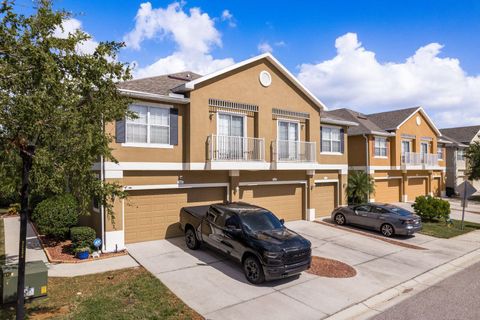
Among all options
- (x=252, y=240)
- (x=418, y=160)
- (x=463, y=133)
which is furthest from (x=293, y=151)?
(x=463, y=133)

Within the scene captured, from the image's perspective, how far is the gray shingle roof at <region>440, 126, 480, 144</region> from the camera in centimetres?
3966

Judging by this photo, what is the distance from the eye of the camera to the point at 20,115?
530 centimetres

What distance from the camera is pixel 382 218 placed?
50.2ft

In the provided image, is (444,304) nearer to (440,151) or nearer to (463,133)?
(440,151)

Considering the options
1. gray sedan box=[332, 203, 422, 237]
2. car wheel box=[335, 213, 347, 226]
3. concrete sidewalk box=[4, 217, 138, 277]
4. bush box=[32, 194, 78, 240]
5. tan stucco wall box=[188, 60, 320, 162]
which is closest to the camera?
concrete sidewalk box=[4, 217, 138, 277]

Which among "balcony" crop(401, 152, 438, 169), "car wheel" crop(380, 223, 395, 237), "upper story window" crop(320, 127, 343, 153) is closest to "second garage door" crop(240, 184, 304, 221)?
"upper story window" crop(320, 127, 343, 153)

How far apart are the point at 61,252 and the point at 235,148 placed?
7.99 m

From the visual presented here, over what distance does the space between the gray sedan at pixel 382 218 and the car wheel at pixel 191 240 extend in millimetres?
9054

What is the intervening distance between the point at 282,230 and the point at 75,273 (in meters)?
6.50

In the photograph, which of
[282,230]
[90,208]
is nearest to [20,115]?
[282,230]

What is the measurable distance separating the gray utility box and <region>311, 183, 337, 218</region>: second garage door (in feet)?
46.3

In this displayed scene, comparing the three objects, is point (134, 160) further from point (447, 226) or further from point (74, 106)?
point (447, 226)

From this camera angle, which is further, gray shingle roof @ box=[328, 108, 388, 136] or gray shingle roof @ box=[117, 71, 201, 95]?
gray shingle roof @ box=[328, 108, 388, 136]

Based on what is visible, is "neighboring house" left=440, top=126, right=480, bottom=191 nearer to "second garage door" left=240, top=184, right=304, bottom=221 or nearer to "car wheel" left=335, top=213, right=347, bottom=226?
"car wheel" left=335, top=213, right=347, bottom=226
